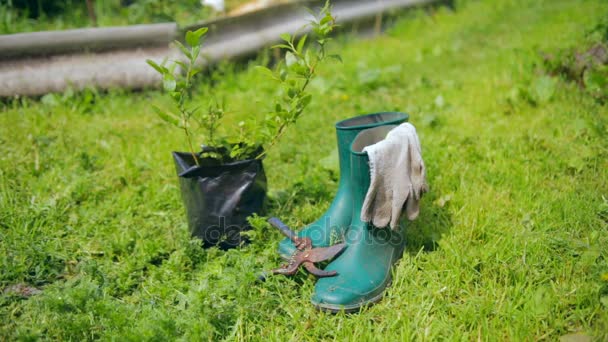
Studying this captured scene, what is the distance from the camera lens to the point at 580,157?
2.98 metres

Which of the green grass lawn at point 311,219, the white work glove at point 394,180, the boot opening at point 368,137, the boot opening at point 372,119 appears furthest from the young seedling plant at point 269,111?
the white work glove at point 394,180

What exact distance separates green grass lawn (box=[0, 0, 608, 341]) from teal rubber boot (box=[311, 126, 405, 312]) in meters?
0.06

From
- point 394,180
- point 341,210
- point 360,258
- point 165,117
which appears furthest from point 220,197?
point 394,180

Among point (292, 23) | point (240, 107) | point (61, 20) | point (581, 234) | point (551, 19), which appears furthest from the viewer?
point (551, 19)

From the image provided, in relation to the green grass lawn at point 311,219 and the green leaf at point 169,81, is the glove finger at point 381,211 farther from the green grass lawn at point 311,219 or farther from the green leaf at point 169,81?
the green leaf at point 169,81

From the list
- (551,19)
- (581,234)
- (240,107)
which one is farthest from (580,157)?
(551,19)

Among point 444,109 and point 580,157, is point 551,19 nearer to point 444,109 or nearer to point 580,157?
point 444,109

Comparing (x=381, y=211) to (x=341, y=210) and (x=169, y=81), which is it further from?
(x=169, y=81)

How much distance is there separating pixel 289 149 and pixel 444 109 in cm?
144

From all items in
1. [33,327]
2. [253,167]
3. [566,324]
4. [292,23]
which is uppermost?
[292,23]

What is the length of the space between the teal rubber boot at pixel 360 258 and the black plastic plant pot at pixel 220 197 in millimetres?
517

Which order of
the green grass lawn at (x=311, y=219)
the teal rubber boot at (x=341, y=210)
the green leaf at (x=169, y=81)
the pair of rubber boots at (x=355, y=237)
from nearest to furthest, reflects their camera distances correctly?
the green grass lawn at (x=311, y=219), the pair of rubber boots at (x=355, y=237), the green leaf at (x=169, y=81), the teal rubber boot at (x=341, y=210)

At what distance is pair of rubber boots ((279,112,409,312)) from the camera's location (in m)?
2.03

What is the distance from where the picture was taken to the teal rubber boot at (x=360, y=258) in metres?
2.01
